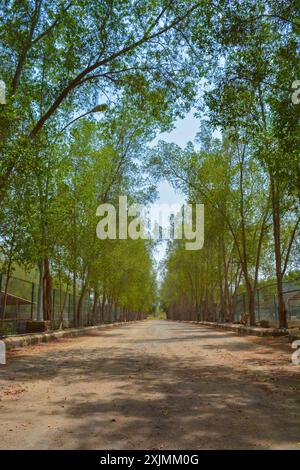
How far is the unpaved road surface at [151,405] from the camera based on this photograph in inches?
176

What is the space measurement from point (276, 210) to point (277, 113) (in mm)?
10309

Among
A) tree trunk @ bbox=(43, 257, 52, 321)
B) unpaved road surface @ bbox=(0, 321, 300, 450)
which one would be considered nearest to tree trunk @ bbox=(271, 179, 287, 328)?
unpaved road surface @ bbox=(0, 321, 300, 450)

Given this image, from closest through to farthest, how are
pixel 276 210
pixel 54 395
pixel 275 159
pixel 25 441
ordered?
pixel 25 441 < pixel 54 395 < pixel 275 159 < pixel 276 210

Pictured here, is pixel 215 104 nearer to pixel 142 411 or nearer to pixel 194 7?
pixel 194 7

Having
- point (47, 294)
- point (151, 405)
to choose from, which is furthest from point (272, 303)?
point (151, 405)

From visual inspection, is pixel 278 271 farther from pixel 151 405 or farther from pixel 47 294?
pixel 151 405

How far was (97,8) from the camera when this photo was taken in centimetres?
1270

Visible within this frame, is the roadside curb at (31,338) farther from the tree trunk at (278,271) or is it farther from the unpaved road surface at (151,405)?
the tree trunk at (278,271)


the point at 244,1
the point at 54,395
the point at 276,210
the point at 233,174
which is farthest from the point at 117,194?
the point at 54,395

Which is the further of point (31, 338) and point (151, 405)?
point (31, 338)

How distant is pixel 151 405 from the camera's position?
6.07 metres

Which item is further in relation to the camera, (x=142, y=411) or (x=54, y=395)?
(x=54, y=395)

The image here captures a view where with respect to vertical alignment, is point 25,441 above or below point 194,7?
below

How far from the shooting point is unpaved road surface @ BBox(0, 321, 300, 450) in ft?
14.7
